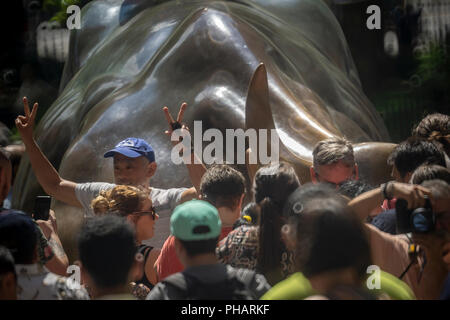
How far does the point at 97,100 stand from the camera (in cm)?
742

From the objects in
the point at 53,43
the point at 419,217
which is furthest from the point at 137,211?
the point at 53,43

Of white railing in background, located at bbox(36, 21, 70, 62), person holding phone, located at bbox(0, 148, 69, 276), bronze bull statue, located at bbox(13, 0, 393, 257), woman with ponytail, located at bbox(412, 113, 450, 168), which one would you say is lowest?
person holding phone, located at bbox(0, 148, 69, 276)

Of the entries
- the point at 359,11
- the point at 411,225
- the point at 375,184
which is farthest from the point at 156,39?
the point at 359,11

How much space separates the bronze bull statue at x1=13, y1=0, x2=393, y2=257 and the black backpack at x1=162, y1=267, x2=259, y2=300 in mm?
1751

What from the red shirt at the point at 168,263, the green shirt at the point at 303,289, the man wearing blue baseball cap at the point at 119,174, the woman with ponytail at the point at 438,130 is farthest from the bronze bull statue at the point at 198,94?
the green shirt at the point at 303,289

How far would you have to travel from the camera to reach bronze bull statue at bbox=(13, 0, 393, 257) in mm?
6113

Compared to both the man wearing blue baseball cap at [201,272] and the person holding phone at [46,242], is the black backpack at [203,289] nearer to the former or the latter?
the man wearing blue baseball cap at [201,272]

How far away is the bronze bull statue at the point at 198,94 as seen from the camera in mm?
6113

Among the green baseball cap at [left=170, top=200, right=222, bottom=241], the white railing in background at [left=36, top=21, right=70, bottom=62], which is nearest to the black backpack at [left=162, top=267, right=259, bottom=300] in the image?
the green baseball cap at [left=170, top=200, right=222, bottom=241]

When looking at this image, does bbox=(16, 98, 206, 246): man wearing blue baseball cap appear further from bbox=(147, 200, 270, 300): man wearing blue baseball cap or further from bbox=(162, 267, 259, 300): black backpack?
bbox=(162, 267, 259, 300): black backpack

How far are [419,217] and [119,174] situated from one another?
2037mm

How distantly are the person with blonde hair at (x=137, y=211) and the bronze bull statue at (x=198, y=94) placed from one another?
0.78 meters
